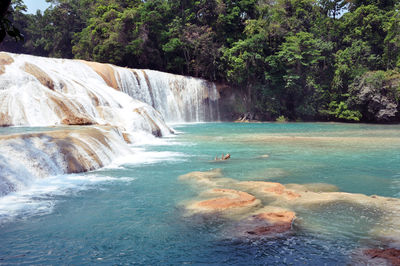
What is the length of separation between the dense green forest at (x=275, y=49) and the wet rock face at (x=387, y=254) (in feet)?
84.4

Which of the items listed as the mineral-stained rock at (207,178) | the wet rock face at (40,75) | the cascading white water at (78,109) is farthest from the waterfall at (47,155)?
the wet rock face at (40,75)

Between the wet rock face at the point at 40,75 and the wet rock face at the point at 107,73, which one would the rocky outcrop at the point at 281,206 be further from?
the wet rock face at the point at 107,73

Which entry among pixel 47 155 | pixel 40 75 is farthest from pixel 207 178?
pixel 40 75

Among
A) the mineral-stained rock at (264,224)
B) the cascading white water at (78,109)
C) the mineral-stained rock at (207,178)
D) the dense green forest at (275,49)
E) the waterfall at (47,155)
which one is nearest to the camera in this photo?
the mineral-stained rock at (264,224)

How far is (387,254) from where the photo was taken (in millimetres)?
3766

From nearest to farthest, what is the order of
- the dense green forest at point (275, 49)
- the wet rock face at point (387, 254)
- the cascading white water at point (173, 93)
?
the wet rock face at point (387, 254) → the cascading white water at point (173, 93) → the dense green forest at point (275, 49)

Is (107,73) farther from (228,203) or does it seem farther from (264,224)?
(264,224)

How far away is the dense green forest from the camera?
28500 mm

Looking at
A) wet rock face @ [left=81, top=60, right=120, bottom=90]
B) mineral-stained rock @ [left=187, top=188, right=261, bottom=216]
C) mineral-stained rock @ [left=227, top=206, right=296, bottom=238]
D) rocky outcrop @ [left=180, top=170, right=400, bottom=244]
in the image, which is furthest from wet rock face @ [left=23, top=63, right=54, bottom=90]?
mineral-stained rock @ [left=227, top=206, right=296, bottom=238]

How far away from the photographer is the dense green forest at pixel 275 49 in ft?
93.5

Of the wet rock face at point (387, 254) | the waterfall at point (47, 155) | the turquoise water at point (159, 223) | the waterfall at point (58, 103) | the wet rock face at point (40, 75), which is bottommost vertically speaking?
the wet rock face at point (387, 254)

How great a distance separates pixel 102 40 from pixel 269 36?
14.8 metres

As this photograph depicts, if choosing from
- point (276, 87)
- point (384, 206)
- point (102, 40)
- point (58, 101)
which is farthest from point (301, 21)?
point (384, 206)

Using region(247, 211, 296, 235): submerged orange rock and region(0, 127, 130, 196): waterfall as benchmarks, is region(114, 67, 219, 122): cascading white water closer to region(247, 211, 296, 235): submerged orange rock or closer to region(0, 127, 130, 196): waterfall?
region(0, 127, 130, 196): waterfall
